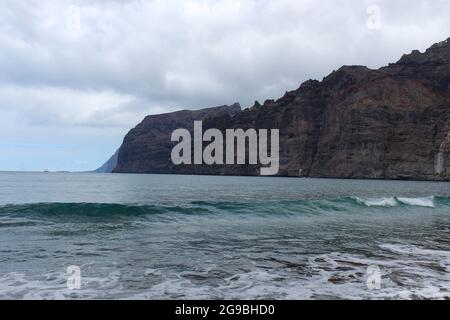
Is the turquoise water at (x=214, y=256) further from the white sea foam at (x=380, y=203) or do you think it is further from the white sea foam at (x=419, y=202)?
the white sea foam at (x=419, y=202)

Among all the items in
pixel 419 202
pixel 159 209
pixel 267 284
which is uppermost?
pixel 159 209

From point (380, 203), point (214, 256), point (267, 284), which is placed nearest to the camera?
point (267, 284)

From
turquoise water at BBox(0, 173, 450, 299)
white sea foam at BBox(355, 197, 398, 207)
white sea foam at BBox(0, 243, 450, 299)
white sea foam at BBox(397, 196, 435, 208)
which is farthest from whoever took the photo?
white sea foam at BBox(397, 196, 435, 208)

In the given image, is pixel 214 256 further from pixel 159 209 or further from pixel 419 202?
pixel 419 202

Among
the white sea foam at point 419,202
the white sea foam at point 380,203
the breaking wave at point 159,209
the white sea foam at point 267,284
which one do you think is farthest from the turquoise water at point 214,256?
A: the white sea foam at point 419,202

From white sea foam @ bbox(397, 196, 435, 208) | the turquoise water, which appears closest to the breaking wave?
the turquoise water

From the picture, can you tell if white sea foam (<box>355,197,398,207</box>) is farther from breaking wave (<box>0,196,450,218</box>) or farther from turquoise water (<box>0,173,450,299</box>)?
turquoise water (<box>0,173,450,299</box>)

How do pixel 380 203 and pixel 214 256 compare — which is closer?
pixel 214 256

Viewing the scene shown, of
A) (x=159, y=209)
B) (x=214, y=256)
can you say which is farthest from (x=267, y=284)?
(x=159, y=209)

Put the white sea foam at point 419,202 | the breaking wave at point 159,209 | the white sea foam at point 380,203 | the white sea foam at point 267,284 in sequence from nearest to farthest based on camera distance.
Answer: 1. the white sea foam at point 267,284
2. the breaking wave at point 159,209
3. the white sea foam at point 380,203
4. the white sea foam at point 419,202

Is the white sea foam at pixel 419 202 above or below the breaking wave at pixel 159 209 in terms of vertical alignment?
below
